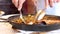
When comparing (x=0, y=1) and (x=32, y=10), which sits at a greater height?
(x=0, y=1)

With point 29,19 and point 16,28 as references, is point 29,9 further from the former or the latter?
point 16,28

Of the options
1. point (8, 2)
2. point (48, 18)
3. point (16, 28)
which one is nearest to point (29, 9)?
point (8, 2)

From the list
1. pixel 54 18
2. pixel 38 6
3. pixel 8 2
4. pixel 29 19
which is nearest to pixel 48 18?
pixel 54 18

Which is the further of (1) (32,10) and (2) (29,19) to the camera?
(1) (32,10)

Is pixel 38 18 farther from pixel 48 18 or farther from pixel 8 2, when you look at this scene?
pixel 8 2

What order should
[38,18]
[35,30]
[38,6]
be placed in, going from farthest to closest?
[38,6] < [38,18] < [35,30]

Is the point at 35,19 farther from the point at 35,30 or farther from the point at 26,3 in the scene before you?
the point at 26,3

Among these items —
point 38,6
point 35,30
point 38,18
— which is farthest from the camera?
point 38,6

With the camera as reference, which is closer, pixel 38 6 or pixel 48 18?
pixel 48 18

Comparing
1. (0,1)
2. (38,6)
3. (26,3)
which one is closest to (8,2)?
(0,1)
